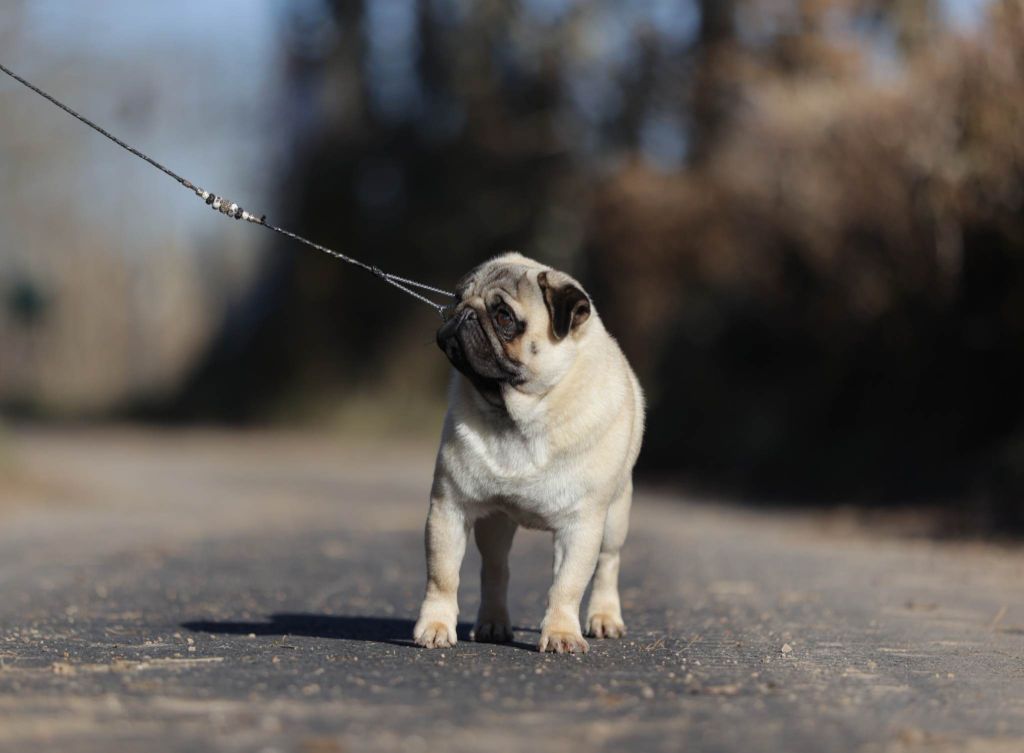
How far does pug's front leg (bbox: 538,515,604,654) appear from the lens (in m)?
7.02

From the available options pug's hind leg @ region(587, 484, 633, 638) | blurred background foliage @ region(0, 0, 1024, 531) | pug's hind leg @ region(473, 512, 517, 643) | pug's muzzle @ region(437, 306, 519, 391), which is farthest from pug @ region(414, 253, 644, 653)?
blurred background foliage @ region(0, 0, 1024, 531)

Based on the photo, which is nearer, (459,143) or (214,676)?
(214,676)

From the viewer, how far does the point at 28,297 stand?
4894 centimetres

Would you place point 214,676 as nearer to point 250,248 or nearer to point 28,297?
point 250,248

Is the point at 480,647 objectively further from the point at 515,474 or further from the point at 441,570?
the point at 515,474

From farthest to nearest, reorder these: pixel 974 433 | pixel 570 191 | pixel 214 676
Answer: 1. pixel 570 191
2. pixel 974 433
3. pixel 214 676

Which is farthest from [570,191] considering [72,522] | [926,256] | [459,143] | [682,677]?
[682,677]

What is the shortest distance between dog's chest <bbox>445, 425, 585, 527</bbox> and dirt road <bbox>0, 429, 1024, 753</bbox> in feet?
2.10

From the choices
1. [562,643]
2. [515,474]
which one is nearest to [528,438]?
[515,474]

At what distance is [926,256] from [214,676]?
48.2 ft

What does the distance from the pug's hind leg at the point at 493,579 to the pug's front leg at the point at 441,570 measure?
42cm

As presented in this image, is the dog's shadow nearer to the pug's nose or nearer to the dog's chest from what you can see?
the dog's chest

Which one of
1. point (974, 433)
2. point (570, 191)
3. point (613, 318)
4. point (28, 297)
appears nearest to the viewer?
point (974, 433)

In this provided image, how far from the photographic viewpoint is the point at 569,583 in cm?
708
